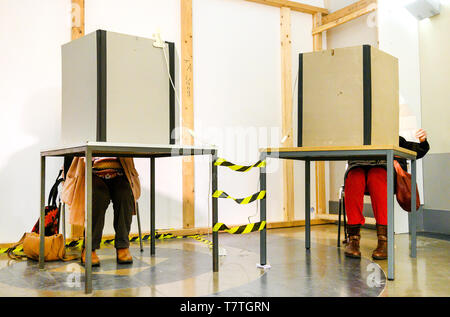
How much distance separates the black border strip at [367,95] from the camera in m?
1.99

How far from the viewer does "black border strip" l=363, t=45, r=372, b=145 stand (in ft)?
6.51

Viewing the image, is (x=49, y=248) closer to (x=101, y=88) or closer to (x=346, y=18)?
(x=101, y=88)

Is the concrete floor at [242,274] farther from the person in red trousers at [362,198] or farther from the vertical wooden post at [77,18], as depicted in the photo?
the vertical wooden post at [77,18]

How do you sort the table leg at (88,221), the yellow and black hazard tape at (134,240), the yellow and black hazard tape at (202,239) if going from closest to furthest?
the table leg at (88,221), the yellow and black hazard tape at (134,240), the yellow and black hazard tape at (202,239)

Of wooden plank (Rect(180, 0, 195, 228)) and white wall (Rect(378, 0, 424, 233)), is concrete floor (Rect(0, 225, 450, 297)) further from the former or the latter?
white wall (Rect(378, 0, 424, 233))

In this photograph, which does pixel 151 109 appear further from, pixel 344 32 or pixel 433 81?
pixel 344 32

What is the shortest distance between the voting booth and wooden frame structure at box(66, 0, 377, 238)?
1.42 metres

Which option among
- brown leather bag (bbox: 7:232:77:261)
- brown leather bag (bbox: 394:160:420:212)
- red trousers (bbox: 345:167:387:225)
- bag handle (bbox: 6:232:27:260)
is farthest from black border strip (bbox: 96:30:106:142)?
brown leather bag (bbox: 394:160:420:212)

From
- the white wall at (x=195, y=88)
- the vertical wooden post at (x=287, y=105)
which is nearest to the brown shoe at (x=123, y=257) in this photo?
the white wall at (x=195, y=88)

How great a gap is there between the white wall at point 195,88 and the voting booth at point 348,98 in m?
1.47

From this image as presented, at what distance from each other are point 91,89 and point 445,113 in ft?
8.96

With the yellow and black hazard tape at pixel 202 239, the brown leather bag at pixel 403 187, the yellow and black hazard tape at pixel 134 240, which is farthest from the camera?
the yellow and black hazard tape at pixel 202 239

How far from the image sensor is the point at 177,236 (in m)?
3.29

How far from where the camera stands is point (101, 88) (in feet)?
5.93
